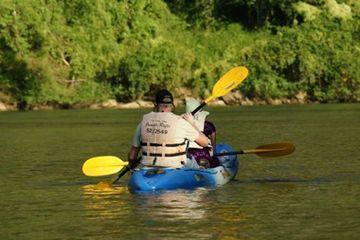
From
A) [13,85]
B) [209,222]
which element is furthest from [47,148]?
[13,85]

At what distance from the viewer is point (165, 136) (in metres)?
16.1

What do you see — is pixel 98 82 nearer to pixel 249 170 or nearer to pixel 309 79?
pixel 309 79

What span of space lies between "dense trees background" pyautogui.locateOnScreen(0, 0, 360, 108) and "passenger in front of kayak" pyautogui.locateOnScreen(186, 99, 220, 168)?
157ft

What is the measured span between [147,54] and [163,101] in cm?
5361

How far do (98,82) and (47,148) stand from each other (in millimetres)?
41145

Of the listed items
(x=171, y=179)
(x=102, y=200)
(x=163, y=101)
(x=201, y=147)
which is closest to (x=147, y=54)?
(x=201, y=147)

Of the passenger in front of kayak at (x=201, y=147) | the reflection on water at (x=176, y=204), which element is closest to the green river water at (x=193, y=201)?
the reflection on water at (x=176, y=204)

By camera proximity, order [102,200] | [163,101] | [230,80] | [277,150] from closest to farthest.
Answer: [102,200]
[163,101]
[277,150]
[230,80]

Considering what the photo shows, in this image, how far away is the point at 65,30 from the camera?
224 feet

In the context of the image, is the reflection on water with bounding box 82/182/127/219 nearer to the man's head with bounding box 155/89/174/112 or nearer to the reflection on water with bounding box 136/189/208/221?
the reflection on water with bounding box 136/189/208/221

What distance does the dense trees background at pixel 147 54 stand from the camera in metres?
65.8

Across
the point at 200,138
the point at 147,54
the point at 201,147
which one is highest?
the point at 200,138

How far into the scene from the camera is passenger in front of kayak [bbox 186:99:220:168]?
1747cm

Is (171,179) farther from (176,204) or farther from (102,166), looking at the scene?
(102,166)
